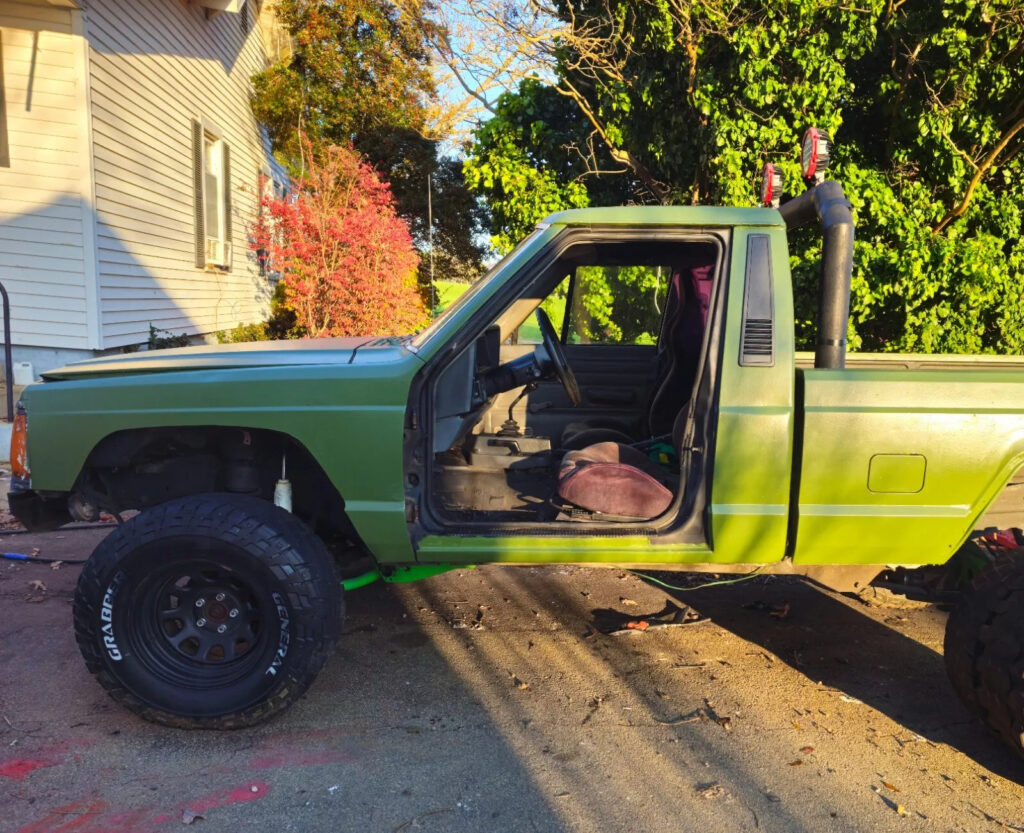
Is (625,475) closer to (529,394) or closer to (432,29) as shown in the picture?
(529,394)

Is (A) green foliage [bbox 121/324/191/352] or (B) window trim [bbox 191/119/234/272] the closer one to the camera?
(A) green foliage [bbox 121/324/191/352]

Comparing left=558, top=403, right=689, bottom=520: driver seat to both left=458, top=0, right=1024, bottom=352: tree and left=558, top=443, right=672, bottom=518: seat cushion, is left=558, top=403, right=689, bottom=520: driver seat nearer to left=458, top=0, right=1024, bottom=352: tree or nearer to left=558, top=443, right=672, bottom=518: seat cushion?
left=558, top=443, right=672, bottom=518: seat cushion

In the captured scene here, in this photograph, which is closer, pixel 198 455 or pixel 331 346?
pixel 198 455

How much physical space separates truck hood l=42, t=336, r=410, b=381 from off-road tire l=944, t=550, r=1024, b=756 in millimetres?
2286

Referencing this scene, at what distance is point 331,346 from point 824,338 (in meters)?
2.13

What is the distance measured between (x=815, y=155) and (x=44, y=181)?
7.78 meters

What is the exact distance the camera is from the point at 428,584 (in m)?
4.57

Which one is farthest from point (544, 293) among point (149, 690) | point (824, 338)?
point (149, 690)

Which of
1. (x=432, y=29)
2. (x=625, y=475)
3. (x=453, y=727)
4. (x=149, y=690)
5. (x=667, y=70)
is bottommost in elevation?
(x=453, y=727)

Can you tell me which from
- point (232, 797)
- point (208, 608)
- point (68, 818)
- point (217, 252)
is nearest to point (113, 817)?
point (68, 818)

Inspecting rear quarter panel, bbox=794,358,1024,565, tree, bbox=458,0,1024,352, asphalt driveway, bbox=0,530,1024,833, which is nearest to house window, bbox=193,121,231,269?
tree, bbox=458,0,1024,352

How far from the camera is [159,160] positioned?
10000 mm

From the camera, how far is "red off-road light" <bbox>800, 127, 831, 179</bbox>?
3219mm

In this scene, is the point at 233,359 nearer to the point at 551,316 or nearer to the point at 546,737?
the point at 551,316
